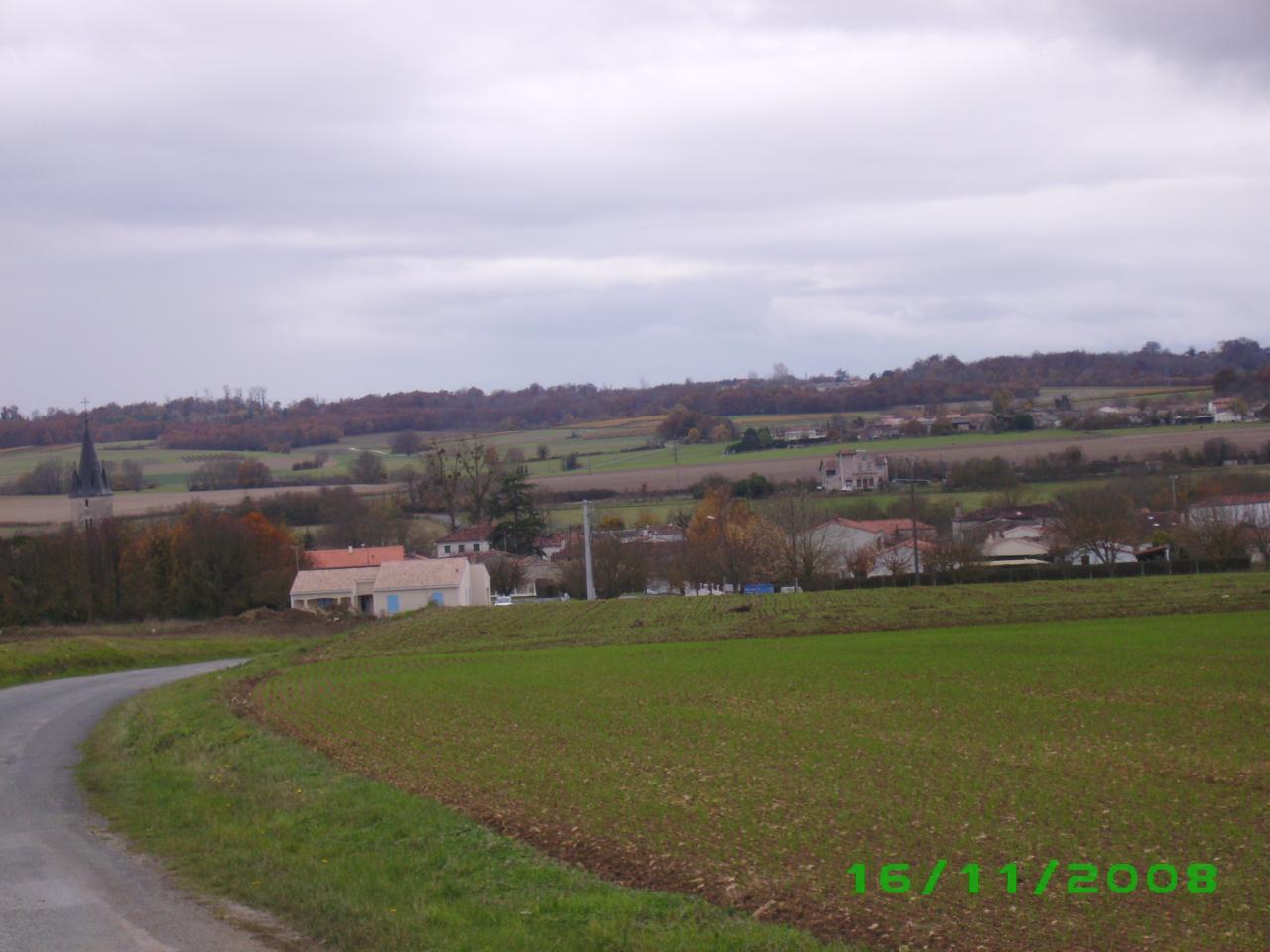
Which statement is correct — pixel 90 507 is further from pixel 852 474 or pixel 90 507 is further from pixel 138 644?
pixel 852 474

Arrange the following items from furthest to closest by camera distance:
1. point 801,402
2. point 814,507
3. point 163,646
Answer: point 801,402 → point 814,507 → point 163,646

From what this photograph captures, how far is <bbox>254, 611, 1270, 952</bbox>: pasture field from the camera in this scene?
9.41 meters

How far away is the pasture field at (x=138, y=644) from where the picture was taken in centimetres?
4506

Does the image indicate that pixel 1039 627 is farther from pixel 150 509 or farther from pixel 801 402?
pixel 801 402

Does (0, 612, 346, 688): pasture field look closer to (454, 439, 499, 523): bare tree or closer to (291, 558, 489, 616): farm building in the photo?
(291, 558, 489, 616): farm building

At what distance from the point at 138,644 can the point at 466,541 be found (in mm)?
50193

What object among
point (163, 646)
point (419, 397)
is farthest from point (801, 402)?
point (163, 646)

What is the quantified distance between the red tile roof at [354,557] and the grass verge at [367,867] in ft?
218

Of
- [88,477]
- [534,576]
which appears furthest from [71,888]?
[88,477]

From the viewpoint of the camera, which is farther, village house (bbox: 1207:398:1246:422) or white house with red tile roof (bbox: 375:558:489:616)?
village house (bbox: 1207:398:1246:422)

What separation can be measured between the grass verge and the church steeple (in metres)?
90.5

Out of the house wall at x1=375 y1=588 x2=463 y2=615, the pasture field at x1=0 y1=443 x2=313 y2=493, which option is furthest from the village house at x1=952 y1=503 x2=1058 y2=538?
the pasture field at x1=0 y1=443 x2=313 y2=493

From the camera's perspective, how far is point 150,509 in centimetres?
10369

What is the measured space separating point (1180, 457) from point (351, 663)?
77978mm
